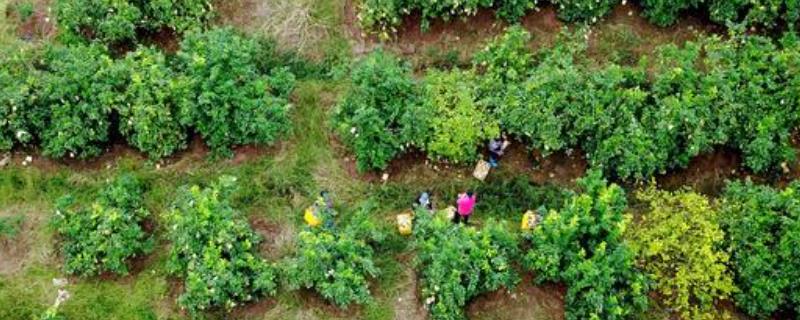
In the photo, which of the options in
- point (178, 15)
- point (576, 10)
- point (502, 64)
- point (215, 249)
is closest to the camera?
point (215, 249)

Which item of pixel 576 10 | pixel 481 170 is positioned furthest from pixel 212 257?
pixel 576 10

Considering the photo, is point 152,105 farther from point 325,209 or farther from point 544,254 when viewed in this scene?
point 544,254

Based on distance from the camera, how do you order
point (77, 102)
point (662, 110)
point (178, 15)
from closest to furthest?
point (662, 110)
point (77, 102)
point (178, 15)

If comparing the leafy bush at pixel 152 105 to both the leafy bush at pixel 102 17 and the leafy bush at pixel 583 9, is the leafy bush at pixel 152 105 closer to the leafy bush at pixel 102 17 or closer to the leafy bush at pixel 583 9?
the leafy bush at pixel 102 17

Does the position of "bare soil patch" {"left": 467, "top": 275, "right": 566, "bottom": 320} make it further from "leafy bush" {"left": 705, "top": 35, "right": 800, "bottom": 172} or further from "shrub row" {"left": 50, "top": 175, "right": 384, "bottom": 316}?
"leafy bush" {"left": 705, "top": 35, "right": 800, "bottom": 172}

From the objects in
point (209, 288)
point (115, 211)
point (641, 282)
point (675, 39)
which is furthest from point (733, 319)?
point (115, 211)

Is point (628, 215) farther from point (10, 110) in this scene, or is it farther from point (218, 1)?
point (10, 110)

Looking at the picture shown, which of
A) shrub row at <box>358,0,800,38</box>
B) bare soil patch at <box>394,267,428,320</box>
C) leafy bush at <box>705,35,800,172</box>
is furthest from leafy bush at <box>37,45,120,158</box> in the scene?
leafy bush at <box>705,35,800,172</box>
